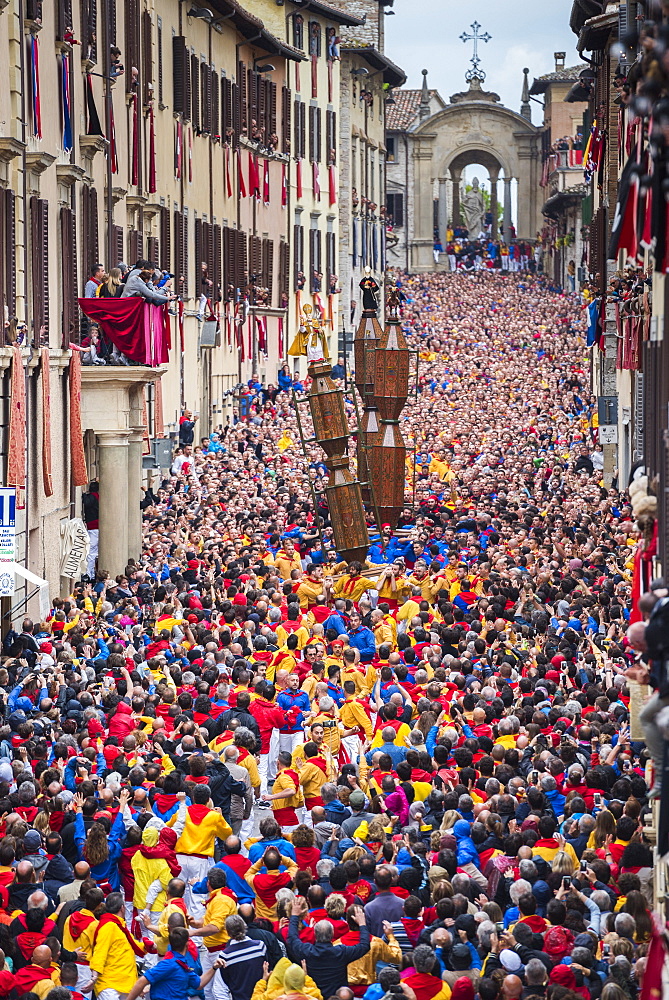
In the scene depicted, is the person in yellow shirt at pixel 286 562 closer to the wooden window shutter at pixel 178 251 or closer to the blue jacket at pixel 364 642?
the blue jacket at pixel 364 642

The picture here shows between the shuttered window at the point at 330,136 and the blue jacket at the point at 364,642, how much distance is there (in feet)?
→ 135

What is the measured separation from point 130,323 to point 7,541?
9.17 metres

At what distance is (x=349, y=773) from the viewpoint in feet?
49.1

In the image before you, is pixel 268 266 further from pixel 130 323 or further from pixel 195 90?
pixel 130 323

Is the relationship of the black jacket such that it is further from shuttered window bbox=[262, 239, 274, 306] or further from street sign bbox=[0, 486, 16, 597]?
shuttered window bbox=[262, 239, 274, 306]

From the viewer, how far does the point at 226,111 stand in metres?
45.8

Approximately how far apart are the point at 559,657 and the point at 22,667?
227 inches

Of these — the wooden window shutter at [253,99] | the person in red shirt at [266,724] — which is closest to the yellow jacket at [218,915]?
the person in red shirt at [266,724]

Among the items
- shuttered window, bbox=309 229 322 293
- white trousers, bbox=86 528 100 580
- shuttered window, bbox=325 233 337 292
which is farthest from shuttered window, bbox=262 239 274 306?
white trousers, bbox=86 528 100 580

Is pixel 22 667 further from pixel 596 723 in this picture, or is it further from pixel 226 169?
pixel 226 169

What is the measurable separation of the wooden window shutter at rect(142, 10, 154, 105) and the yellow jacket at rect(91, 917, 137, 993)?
2572cm

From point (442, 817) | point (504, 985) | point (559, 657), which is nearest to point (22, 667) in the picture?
point (559, 657)

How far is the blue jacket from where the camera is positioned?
20.2m

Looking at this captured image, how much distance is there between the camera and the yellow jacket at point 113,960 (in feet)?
38.5
